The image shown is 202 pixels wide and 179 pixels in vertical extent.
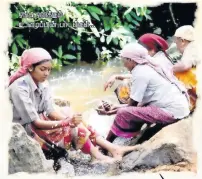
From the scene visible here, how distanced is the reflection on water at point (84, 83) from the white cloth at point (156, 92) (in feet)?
0.54

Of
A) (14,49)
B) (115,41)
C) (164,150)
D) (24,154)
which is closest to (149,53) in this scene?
(115,41)

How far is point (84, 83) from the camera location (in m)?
4.57

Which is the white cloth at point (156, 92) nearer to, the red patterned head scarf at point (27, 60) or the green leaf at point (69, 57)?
the green leaf at point (69, 57)

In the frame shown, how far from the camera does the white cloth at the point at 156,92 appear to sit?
14.9ft

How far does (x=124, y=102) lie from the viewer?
4.60m

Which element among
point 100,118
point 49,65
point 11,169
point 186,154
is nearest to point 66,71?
point 49,65

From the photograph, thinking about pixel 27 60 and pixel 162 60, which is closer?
pixel 27 60

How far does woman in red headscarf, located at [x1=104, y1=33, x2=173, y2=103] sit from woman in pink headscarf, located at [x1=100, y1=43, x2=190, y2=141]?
4 cm

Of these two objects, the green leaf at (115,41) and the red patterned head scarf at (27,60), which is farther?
the green leaf at (115,41)

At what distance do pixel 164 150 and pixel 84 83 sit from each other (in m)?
0.85

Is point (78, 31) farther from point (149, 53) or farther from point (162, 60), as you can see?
point (162, 60)

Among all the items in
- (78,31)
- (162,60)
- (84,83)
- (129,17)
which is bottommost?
(84,83)

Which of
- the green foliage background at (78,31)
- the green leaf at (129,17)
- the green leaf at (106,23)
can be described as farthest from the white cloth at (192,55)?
the green leaf at (106,23)

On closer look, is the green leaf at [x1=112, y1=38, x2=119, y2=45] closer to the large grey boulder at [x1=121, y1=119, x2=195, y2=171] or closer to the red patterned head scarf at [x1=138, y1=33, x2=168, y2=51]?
the red patterned head scarf at [x1=138, y1=33, x2=168, y2=51]
